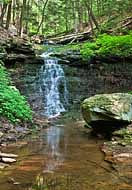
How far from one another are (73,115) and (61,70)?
11.6 feet

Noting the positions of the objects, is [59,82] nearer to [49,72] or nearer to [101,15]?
[49,72]

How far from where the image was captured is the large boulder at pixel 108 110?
9.73 meters

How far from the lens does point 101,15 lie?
30141 mm

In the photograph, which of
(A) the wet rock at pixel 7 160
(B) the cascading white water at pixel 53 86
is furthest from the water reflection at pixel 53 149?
(B) the cascading white water at pixel 53 86

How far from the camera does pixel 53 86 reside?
1648 cm

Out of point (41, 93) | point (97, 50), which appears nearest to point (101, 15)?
point (97, 50)

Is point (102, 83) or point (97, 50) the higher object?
point (97, 50)

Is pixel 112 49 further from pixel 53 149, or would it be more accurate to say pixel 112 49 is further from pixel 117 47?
pixel 53 149

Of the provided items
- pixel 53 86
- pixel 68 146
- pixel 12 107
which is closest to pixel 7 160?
pixel 68 146

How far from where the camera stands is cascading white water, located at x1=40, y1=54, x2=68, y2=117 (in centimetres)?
1563

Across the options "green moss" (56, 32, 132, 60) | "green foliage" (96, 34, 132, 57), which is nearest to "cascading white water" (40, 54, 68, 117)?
"green moss" (56, 32, 132, 60)

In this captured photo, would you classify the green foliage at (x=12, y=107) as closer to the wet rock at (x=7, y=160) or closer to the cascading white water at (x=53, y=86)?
the wet rock at (x=7, y=160)

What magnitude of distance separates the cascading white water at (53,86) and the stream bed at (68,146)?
0.15m

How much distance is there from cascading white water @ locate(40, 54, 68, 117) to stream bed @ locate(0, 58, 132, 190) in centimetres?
15
